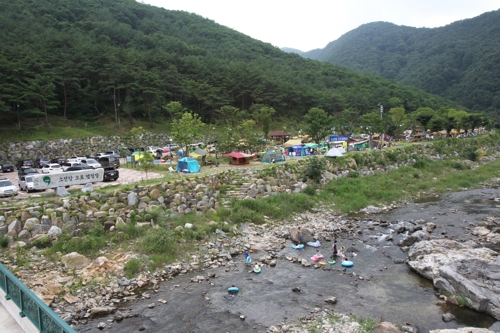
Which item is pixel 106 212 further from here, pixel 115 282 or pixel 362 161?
pixel 362 161

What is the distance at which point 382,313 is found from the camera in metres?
11.7

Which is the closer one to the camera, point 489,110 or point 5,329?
point 5,329

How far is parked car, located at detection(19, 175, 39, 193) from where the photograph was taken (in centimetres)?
2071

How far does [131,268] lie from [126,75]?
135 ft

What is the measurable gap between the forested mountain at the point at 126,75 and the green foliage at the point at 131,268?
101 feet

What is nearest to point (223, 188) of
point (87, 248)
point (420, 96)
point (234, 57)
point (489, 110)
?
point (87, 248)

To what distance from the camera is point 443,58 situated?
422 feet

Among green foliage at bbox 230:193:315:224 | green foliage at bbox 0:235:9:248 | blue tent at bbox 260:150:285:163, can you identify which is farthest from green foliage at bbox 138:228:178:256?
blue tent at bbox 260:150:285:163

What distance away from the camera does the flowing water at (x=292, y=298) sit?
37.3 ft

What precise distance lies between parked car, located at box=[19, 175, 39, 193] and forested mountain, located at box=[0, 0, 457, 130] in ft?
60.7

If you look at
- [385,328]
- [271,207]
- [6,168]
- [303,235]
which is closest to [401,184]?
[271,207]

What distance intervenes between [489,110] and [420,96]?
2370 centimetres

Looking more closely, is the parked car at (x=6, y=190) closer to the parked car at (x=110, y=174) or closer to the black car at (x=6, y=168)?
the parked car at (x=110, y=174)

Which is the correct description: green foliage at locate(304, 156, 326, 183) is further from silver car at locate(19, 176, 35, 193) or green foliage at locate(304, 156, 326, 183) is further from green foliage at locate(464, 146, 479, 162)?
green foliage at locate(464, 146, 479, 162)
